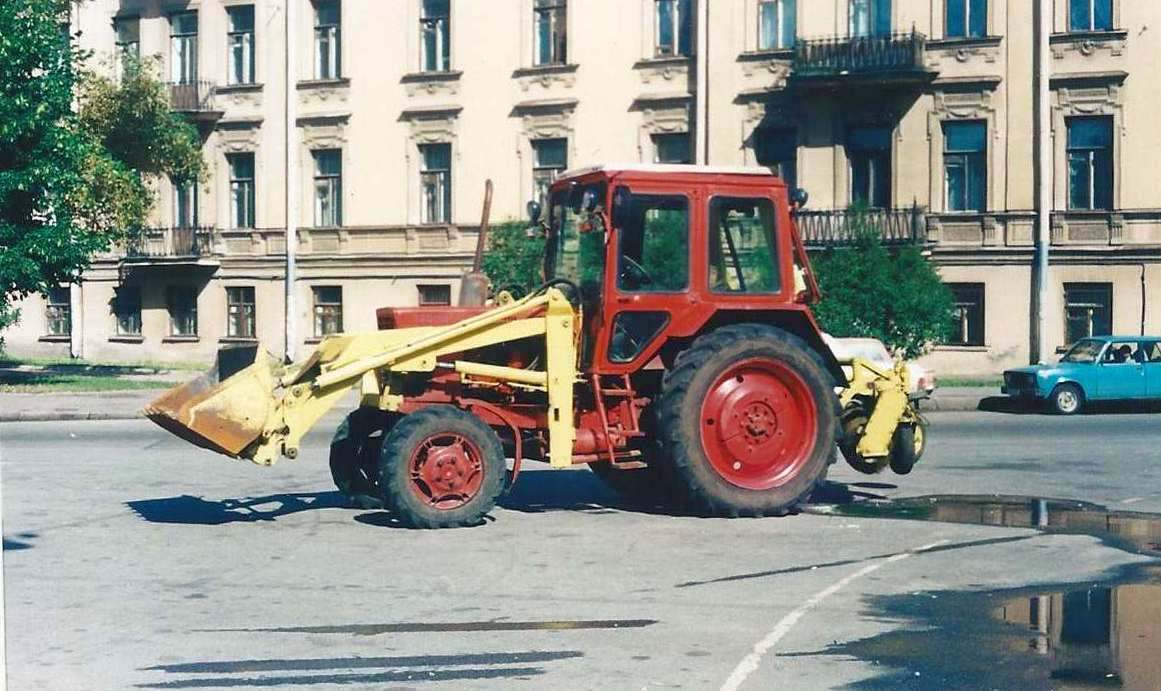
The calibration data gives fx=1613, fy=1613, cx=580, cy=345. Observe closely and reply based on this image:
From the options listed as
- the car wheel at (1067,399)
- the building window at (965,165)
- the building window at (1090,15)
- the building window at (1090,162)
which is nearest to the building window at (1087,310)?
the building window at (1090,162)

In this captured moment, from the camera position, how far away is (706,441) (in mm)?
12555

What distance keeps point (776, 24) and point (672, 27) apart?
2468mm

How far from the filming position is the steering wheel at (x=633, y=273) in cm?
1255

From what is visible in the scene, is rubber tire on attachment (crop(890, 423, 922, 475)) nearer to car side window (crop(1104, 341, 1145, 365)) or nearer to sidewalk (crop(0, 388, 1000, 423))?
sidewalk (crop(0, 388, 1000, 423))

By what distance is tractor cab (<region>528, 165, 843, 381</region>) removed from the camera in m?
12.5

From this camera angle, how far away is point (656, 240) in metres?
12.8

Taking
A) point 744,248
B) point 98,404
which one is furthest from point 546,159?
point 744,248

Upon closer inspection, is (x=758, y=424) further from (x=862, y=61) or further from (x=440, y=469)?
(x=862, y=61)

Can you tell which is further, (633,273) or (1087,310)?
(1087,310)

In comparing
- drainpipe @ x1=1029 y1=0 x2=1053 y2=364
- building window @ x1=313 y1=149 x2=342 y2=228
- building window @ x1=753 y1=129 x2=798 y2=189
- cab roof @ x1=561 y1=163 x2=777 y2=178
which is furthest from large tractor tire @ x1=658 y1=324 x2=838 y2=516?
building window @ x1=313 y1=149 x2=342 y2=228

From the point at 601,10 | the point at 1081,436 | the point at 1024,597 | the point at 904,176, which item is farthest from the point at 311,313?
the point at 1024,597

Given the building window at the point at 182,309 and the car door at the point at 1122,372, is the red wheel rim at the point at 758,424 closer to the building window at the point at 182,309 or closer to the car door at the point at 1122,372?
the car door at the point at 1122,372

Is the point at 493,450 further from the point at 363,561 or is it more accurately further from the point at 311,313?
the point at 311,313

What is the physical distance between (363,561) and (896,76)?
89.8 feet
